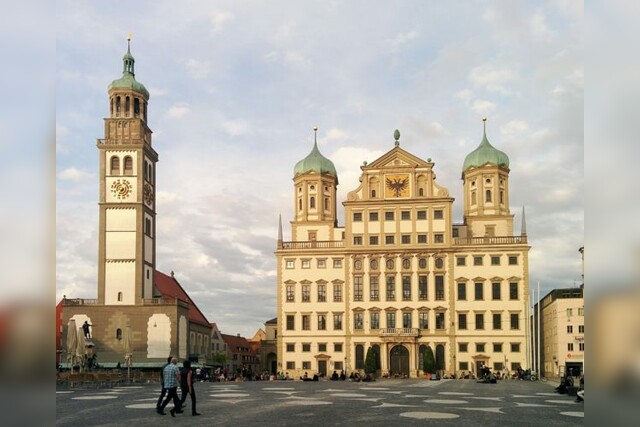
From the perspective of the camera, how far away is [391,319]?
73500 millimetres

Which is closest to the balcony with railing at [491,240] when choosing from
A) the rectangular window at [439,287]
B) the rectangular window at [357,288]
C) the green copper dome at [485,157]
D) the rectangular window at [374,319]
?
Answer: the rectangular window at [439,287]

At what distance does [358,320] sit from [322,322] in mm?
→ 3748

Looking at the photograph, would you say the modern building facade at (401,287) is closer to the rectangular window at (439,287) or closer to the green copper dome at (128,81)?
the rectangular window at (439,287)

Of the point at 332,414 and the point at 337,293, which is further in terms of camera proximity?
the point at 337,293

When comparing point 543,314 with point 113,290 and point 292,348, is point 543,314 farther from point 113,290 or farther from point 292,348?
point 113,290

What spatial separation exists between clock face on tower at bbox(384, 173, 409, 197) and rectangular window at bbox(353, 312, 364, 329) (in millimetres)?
12703

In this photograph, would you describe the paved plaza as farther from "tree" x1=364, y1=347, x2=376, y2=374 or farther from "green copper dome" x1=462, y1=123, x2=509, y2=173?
"green copper dome" x1=462, y1=123, x2=509, y2=173

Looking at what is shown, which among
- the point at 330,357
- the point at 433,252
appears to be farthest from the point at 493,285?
the point at 330,357

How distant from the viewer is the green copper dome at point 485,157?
79125 millimetres

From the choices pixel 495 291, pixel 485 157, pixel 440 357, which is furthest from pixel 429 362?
pixel 485 157

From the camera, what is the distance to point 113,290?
218 ft

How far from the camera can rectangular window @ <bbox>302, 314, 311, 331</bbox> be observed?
245 ft

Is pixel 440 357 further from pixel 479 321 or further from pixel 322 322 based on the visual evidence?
pixel 322 322

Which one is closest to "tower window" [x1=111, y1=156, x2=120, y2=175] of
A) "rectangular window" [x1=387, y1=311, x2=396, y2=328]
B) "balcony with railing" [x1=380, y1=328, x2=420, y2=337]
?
"rectangular window" [x1=387, y1=311, x2=396, y2=328]
